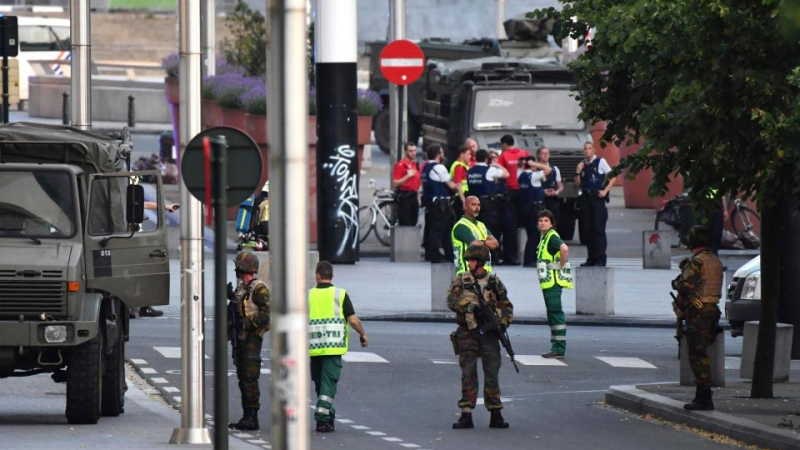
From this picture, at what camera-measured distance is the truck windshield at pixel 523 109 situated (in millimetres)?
35062

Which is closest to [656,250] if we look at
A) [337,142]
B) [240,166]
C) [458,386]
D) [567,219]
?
[567,219]

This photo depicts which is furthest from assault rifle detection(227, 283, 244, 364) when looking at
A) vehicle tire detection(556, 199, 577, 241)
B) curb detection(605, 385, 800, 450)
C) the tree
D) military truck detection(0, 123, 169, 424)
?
vehicle tire detection(556, 199, 577, 241)

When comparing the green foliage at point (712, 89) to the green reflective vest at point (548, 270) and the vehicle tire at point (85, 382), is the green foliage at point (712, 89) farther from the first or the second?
the vehicle tire at point (85, 382)

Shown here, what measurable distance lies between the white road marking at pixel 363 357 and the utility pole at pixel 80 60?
456cm

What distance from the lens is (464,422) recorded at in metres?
16.1

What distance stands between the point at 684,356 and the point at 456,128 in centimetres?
1802

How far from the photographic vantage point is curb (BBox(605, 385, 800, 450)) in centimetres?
1483

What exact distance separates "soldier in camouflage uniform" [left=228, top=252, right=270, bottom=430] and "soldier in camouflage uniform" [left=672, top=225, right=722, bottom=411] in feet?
11.8

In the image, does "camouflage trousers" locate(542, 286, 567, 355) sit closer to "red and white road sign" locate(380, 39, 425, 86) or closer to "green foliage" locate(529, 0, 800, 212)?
"green foliage" locate(529, 0, 800, 212)

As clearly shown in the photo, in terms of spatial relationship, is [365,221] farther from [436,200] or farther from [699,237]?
[699,237]

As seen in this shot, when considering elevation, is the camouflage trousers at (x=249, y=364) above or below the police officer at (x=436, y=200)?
below

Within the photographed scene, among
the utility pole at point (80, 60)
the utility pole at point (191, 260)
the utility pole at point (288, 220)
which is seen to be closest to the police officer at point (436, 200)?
the utility pole at point (80, 60)

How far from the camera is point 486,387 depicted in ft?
52.7

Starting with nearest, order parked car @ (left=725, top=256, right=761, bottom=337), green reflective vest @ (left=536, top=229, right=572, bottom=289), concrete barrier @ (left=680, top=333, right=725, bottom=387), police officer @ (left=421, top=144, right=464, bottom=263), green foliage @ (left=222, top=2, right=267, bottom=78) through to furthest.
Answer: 1. concrete barrier @ (left=680, top=333, right=725, bottom=387)
2. green reflective vest @ (left=536, top=229, right=572, bottom=289)
3. parked car @ (left=725, top=256, right=761, bottom=337)
4. police officer @ (left=421, top=144, right=464, bottom=263)
5. green foliage @ (left=222, top=2, right=267, bottom=78)
